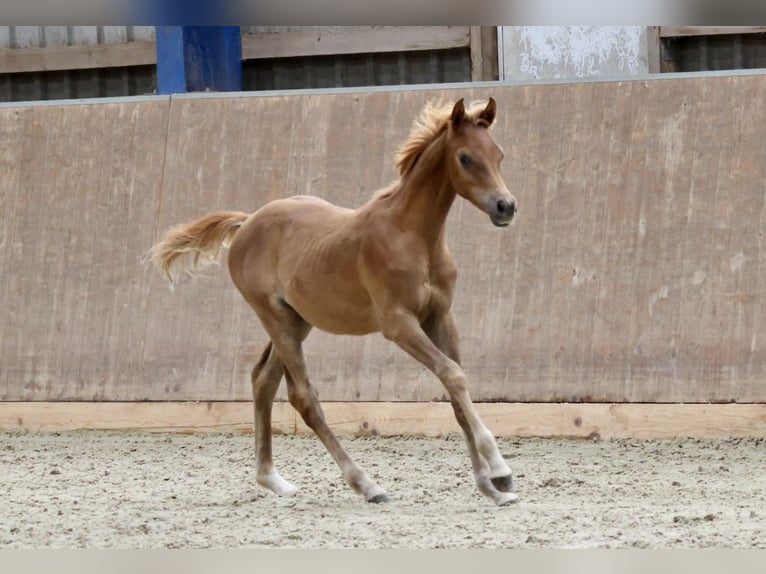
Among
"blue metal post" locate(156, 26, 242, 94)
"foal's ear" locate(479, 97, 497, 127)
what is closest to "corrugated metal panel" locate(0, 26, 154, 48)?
"blue metal post" locate(156, 26, 242, 94)

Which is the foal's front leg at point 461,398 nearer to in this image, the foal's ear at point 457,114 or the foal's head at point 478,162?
the foal's head at point 478,162

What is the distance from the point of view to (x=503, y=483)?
12.2 ft

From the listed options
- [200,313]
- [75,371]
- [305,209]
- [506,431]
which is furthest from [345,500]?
[75,371]

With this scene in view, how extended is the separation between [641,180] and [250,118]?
2380 millimetres

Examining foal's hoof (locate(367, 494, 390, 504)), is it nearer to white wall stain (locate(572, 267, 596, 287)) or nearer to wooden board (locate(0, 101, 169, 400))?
white wall stain (locate(572, 267, 596, 287))

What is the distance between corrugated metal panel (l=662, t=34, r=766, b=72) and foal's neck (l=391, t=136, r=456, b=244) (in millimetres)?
5464

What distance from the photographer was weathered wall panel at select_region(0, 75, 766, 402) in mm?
5559

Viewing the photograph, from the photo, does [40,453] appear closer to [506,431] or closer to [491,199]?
[506,431]

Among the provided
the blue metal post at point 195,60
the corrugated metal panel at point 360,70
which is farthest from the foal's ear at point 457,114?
the corrugated metal panel at point 360,70

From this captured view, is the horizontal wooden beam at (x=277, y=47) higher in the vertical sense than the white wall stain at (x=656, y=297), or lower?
higher

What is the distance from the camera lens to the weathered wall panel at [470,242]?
18.2 ft

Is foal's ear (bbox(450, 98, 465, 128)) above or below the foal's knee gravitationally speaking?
above

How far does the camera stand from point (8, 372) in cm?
675

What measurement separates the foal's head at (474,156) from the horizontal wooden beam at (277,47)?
500cm
